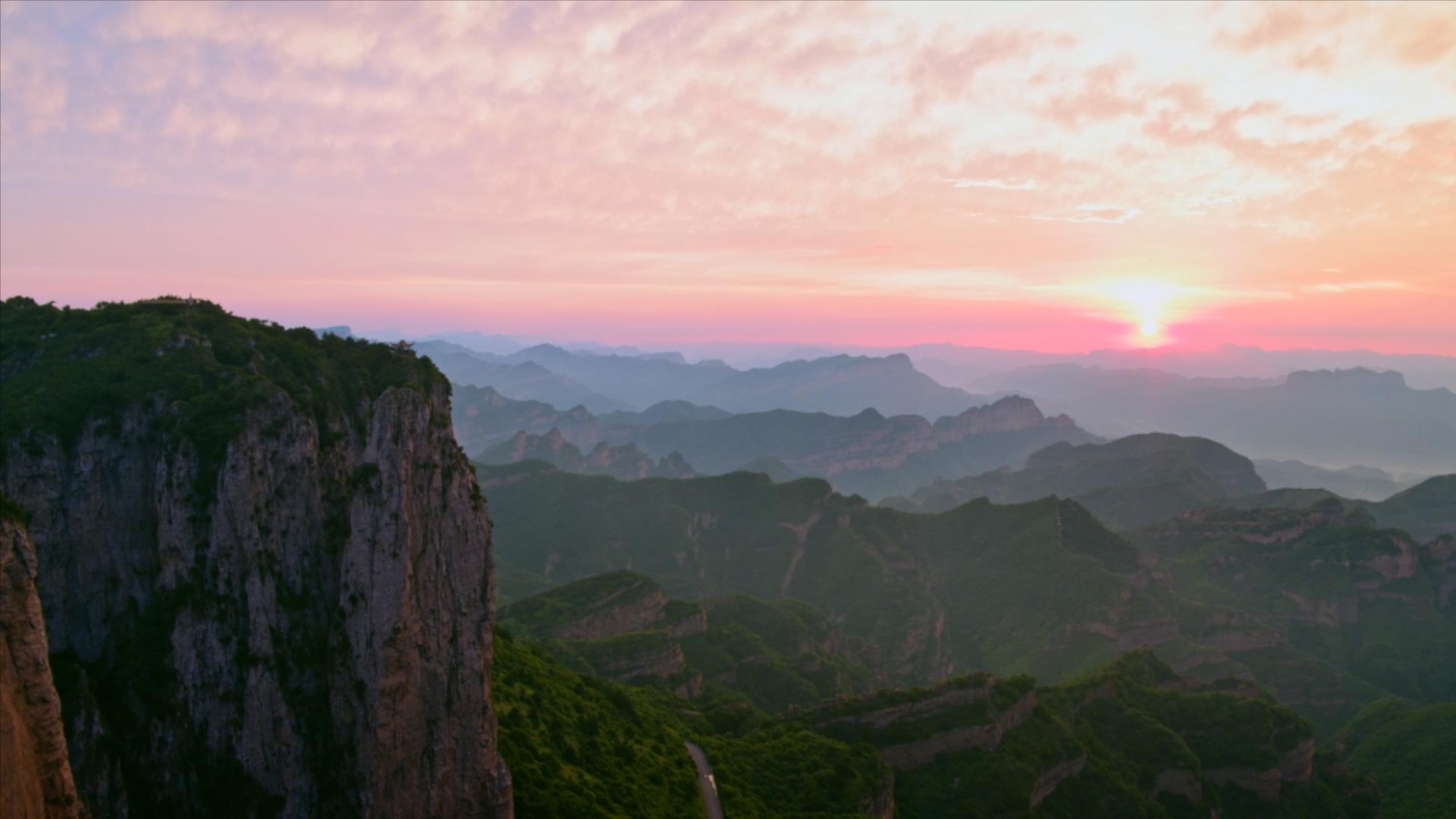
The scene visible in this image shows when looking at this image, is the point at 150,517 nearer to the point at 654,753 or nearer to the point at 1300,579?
the point at 654,753

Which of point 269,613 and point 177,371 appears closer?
point 269,613

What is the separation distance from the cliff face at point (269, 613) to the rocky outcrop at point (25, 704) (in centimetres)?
464

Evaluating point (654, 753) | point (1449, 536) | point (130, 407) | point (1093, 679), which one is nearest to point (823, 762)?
point (654, 753)

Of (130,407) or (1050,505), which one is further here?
(1050,505)

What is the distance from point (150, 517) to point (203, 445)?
350cm

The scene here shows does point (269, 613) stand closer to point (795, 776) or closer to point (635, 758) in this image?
point (635, 758)

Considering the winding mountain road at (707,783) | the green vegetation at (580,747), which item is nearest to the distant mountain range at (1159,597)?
the winding mountain road at (707,783)

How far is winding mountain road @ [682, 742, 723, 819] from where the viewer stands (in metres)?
59.5

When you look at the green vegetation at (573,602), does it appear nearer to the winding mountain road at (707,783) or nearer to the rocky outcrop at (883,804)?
the winding mountain road at (707,783)

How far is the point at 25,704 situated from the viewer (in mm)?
23516

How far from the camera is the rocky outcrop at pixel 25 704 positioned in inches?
888

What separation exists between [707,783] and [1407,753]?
9647 cm

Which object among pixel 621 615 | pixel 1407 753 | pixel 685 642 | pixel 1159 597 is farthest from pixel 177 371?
pixel 1159 597

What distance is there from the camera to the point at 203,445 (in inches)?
1364
